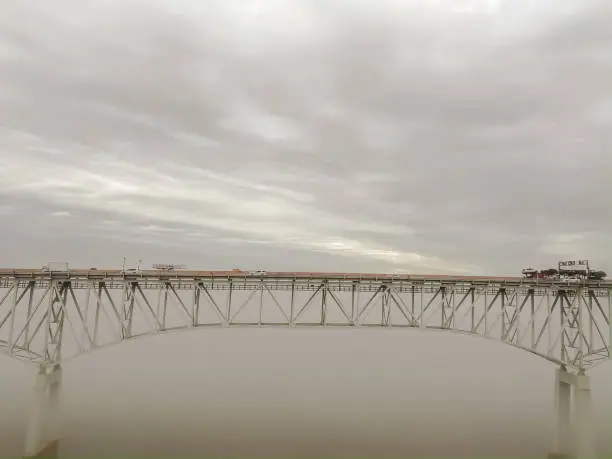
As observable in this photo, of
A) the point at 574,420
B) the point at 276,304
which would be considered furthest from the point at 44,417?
the point at 574,420

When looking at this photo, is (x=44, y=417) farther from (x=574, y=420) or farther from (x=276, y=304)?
(x=574, y=420)

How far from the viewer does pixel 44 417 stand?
112 ft

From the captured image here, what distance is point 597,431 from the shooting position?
131ft

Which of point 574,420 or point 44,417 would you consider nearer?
point 44,417

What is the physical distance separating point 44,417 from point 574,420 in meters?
42.0

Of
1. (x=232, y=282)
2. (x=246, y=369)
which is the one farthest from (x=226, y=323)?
(x=246, y=369)

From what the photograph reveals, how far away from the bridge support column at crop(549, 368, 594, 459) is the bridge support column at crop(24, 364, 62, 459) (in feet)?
127

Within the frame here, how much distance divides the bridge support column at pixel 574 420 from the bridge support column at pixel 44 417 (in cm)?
3861

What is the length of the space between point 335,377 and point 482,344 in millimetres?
47208

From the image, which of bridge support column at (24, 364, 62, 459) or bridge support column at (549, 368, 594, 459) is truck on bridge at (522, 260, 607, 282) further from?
bridge support column at (24, 364, 62, 459)

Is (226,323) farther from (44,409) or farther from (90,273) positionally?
(44,409)

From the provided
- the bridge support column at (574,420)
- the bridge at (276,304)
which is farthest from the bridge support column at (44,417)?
the bridge support column at (574,420)

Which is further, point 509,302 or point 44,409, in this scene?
point 509,302

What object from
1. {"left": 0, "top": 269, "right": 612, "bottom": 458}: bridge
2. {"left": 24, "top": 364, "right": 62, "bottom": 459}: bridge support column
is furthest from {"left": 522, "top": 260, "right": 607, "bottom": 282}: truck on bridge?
{"left": 24, "top": 364, "right": 62, "bottom": 459}: bridge support column
